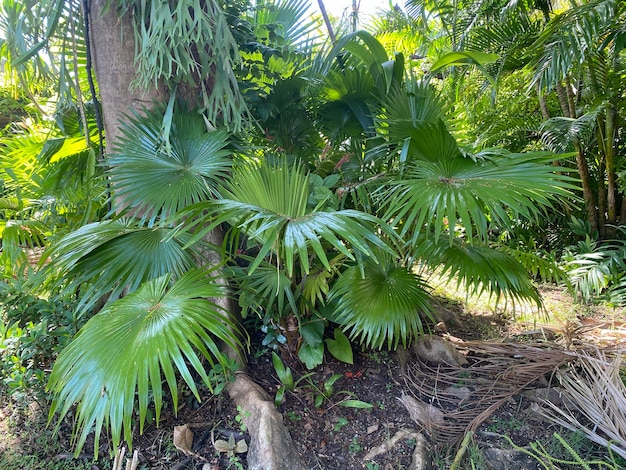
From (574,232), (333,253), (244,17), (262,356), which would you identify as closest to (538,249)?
(574,232)

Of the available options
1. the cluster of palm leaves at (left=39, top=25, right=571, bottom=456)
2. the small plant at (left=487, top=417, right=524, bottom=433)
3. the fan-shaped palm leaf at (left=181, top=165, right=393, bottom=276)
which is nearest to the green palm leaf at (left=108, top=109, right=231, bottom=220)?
the cluster of palm leaves at (left=39, top=25, right=571, bottom=456)

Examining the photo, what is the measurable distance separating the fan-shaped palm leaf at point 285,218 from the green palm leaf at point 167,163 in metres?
0.18

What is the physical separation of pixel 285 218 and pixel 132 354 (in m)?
0.50

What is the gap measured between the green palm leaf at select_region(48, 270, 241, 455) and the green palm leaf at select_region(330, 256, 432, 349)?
1.78ft

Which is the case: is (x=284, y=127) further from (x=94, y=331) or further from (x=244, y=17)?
(x=94, y=331)

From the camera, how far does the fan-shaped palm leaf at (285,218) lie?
0.87m

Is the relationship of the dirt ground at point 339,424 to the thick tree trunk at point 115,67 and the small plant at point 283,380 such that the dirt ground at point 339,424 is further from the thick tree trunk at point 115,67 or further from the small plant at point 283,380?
the thick tree trunk at point 115,67

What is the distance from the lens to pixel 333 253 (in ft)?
5.32

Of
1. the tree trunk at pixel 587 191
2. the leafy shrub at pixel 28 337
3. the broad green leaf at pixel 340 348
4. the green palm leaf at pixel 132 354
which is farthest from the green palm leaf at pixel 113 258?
the tree trunk at pixel 587 191

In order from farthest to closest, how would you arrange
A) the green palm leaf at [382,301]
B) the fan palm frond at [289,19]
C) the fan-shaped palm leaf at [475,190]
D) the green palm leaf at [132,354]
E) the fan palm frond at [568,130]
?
the fan palm frond at [568,130] → the fan palm frond at [289,19] → the green palm leaf at [382,301] → the fan-shaped palm leaf at [475,190] → the green palm leaf at [132,354]

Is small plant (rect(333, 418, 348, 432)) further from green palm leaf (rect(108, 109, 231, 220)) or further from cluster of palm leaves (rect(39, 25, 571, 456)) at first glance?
green palm leaf (rect(108, 109, 231, 220))

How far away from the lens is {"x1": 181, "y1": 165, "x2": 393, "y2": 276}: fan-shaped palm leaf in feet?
2.84

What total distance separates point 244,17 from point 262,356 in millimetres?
1650

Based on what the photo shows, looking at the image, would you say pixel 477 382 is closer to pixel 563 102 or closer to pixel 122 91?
pixel 122 91
